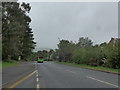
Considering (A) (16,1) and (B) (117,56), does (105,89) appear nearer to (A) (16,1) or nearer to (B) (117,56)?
(B) (117,56)

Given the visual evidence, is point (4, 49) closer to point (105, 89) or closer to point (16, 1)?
point (16, 1)

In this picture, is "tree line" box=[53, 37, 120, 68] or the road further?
"tree line" box=[53, 37, 120, 68]

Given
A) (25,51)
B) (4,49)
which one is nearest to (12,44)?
(4,49)

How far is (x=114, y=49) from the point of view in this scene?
117ft

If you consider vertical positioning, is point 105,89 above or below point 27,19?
below

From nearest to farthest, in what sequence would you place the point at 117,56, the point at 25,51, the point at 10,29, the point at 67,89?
the point at 67,89
the point at 117,56
the point at 10,29
the point at 25,51

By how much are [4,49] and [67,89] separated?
47641 millimetres

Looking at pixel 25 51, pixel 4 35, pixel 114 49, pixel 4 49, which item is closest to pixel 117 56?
pixel 114 49

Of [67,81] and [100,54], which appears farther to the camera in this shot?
[100,54]

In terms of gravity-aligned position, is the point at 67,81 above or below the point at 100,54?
below

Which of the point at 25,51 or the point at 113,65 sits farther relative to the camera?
the point at 25,51

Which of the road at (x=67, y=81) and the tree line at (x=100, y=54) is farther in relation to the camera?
the tree line at (x=100, y=54)

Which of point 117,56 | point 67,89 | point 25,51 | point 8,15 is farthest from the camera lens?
point 25,51

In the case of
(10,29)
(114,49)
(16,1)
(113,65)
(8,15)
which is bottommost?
(113,65)
